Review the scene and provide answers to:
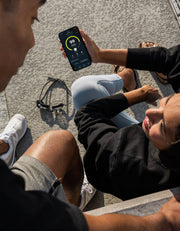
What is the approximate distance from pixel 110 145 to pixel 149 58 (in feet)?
2.56

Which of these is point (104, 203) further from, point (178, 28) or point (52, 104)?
point (178, 28)

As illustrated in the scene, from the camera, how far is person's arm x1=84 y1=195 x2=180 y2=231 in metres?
0.88

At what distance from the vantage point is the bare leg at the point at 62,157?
1.39 meters

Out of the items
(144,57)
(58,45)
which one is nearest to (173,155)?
(144,57)

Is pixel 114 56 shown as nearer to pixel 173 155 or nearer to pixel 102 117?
pixel 102 117

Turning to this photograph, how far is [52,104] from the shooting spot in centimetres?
230

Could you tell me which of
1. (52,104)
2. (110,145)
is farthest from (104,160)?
(52,104)

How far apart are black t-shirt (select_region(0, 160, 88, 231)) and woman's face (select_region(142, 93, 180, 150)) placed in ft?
2.01

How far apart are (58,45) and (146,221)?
78.3 inches

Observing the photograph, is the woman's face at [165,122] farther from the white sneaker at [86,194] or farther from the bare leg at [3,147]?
the bare leg at [3,147]

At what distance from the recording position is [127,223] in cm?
95

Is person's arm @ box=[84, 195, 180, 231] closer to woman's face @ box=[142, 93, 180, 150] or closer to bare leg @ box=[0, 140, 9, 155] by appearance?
woman's face @ box=[142, 93, 180, 150]

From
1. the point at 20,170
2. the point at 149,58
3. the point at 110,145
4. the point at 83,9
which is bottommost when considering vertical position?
the point at 110,145

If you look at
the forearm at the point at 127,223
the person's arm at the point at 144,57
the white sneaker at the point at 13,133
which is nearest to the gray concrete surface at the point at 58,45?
the white sneaker at the point at 13,133
